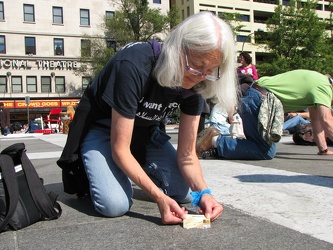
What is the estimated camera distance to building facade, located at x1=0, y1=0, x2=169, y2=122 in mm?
35750

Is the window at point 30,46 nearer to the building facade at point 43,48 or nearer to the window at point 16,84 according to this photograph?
the building facade at point 43,48

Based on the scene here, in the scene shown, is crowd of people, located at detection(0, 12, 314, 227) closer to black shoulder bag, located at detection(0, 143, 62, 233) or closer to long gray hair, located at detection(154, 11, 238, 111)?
long gray hair, located at detection(154, 11, 238, 111)

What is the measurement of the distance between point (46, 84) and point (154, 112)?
37.2 m

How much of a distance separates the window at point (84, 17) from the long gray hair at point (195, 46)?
38.8 metres

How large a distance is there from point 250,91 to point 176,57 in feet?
10.7

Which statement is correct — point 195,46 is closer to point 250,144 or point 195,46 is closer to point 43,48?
point 250,144

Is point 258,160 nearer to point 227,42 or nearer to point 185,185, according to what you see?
point 185,185

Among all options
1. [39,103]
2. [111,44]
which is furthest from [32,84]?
[111,44]

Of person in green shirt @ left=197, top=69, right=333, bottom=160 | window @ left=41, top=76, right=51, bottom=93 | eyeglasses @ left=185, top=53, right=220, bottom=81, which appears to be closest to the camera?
eyeglasses @ left=185, top=53, right=220, bottom=81

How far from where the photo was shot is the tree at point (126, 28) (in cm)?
3709

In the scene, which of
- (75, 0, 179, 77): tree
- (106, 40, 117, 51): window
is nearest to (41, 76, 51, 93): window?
(75, 0, 179, 77): tree

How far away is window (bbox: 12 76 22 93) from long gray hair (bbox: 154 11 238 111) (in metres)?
36.9

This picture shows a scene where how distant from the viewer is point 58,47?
38.0 meters

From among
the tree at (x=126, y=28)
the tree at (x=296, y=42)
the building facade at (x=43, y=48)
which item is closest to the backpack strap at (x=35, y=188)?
the tree at (x=296, y=42)
